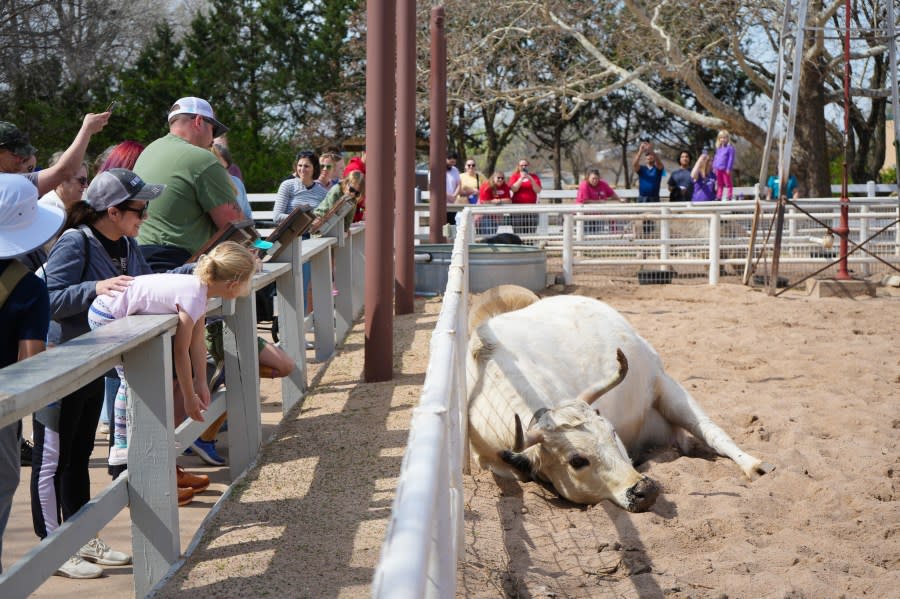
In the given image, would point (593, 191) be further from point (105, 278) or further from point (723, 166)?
point (105, 278)

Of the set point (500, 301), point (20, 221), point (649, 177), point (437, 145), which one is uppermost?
point (437, 145)

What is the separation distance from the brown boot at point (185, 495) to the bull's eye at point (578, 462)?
1.73m

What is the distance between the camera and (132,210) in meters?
4.14

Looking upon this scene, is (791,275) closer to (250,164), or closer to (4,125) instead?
(4,125)

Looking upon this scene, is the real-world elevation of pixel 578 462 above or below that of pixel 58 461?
below

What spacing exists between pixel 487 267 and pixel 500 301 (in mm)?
4935

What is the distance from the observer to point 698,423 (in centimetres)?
544

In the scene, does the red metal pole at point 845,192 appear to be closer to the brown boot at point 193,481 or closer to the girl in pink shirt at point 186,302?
the brown boot at point 193,481

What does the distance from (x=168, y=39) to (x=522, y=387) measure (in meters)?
29.7

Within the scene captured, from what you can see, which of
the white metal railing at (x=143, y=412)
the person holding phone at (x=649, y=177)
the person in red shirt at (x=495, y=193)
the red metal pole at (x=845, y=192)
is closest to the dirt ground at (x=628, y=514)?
the white metal railing at (x=143, y=412)

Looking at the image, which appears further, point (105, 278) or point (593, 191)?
point (593, 191)

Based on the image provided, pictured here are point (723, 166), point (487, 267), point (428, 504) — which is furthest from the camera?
point (723, 166)

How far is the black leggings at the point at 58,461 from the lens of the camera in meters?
3.74

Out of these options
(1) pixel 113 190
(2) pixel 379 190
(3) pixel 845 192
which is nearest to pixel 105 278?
(1) pixel 113 190
